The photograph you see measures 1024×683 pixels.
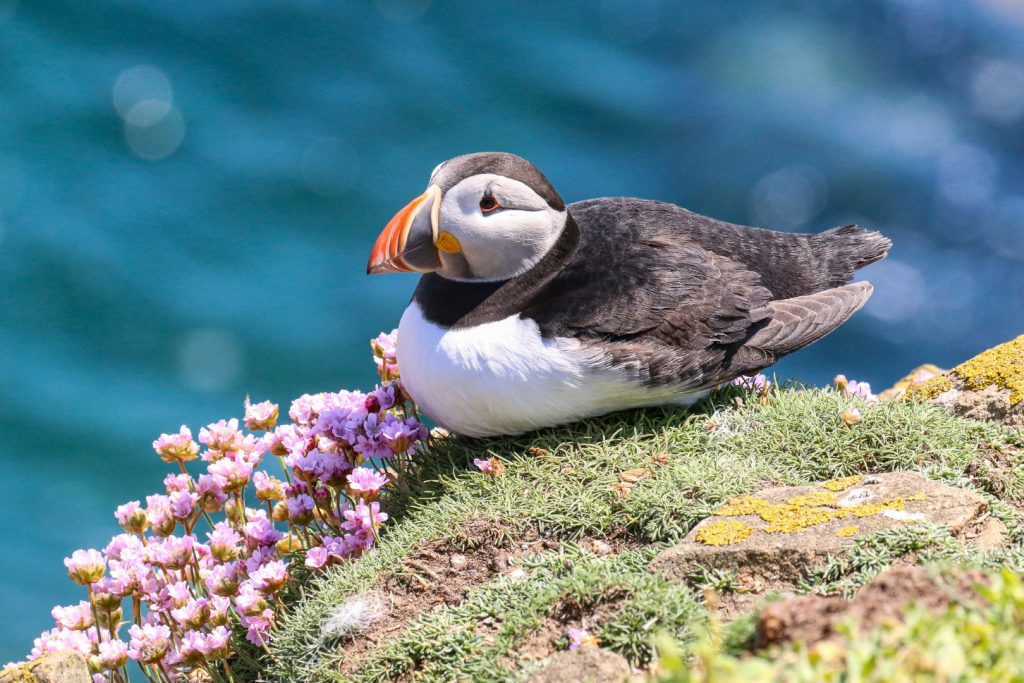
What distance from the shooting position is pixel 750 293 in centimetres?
457

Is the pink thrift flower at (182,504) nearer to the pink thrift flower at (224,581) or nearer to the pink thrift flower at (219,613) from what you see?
the pink thrift flower at (224,581)

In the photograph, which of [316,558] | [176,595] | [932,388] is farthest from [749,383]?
[176,595]

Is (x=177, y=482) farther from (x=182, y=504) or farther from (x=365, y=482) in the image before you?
(x=365, y=482)

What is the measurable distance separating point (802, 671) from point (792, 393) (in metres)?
3.08

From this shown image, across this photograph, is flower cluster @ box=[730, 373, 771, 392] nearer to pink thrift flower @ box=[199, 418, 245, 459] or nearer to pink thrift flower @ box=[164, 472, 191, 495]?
pink thrift flower @ box=[199, 418, 245, 459]

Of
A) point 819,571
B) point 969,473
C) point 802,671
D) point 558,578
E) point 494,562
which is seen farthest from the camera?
point 969,473

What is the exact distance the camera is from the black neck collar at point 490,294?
4.40 meters

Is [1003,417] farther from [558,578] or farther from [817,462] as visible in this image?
[558,578]

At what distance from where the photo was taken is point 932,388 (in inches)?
207

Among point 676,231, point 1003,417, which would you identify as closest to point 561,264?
point 676,231

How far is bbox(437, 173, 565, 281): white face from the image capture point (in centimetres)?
436

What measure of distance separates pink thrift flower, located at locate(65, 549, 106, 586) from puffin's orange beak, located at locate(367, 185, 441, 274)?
61.2 inches

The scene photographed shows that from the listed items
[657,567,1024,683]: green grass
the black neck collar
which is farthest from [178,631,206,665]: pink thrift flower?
[657,567,1024,683]: green grass

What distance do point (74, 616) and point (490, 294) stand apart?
7.13ft
